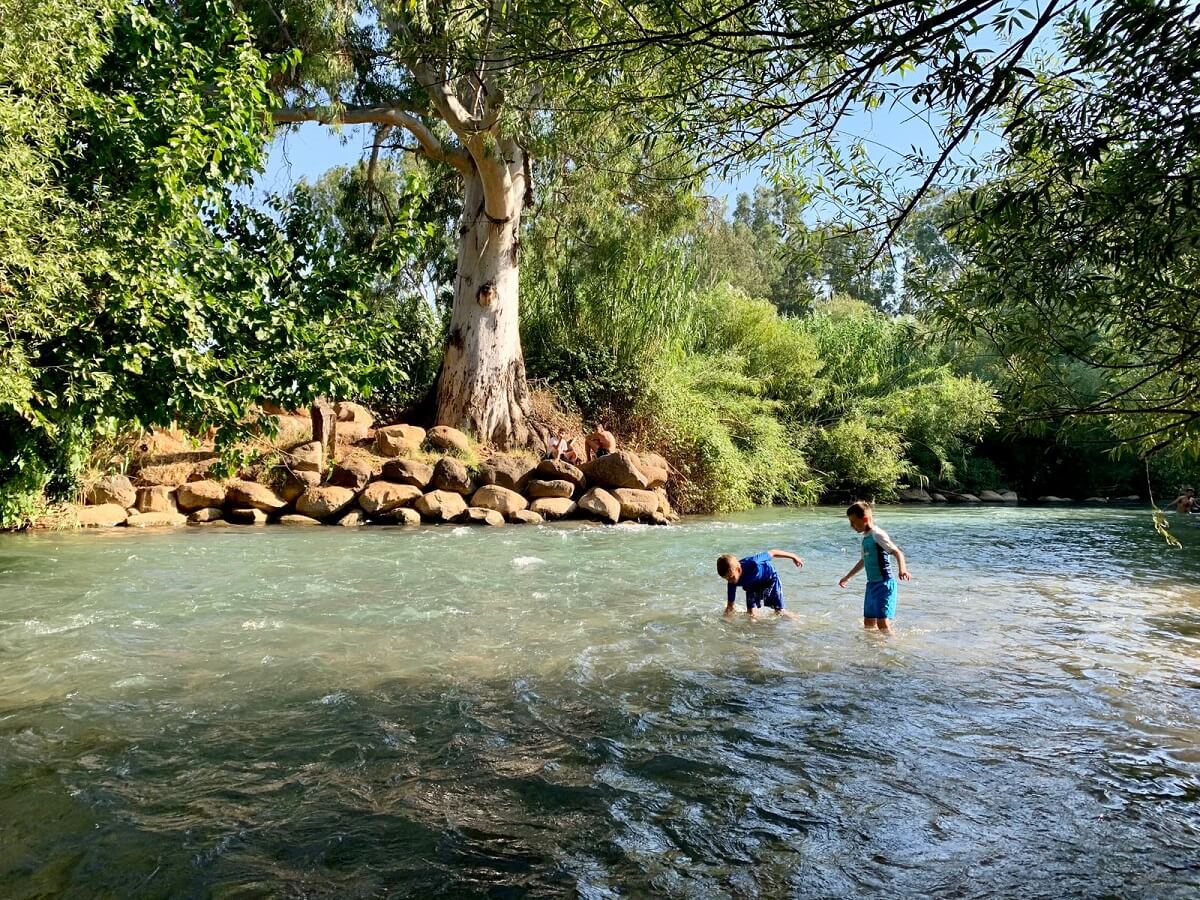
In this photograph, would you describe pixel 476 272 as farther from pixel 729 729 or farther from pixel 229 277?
pixel 729 729

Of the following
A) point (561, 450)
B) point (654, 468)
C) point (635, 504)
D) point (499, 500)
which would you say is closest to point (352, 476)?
point (499, 500)

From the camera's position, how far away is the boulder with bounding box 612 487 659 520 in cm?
1580

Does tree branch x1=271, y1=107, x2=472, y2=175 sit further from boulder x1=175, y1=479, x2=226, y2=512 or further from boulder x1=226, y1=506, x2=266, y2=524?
boulder x1=226, y1=506, x2=266, y2=524

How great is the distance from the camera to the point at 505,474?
15867 mm

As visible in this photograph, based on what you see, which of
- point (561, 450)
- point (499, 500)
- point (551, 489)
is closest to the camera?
point (499, 500)

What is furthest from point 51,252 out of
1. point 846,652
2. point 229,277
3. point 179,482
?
point 179,482

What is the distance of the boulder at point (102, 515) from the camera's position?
41.8ft

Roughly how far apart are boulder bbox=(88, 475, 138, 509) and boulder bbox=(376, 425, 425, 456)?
4.31 metres

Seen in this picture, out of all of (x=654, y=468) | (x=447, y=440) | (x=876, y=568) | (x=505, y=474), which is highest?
(x=447, y=440)

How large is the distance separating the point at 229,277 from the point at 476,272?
31.4ft

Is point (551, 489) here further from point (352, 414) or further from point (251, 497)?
point (251, 497)

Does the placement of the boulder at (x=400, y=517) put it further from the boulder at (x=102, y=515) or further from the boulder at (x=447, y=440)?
the boulder at (x=102, y=515)

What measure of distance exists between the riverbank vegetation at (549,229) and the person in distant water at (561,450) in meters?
0.70

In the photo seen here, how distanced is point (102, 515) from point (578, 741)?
1128cm
